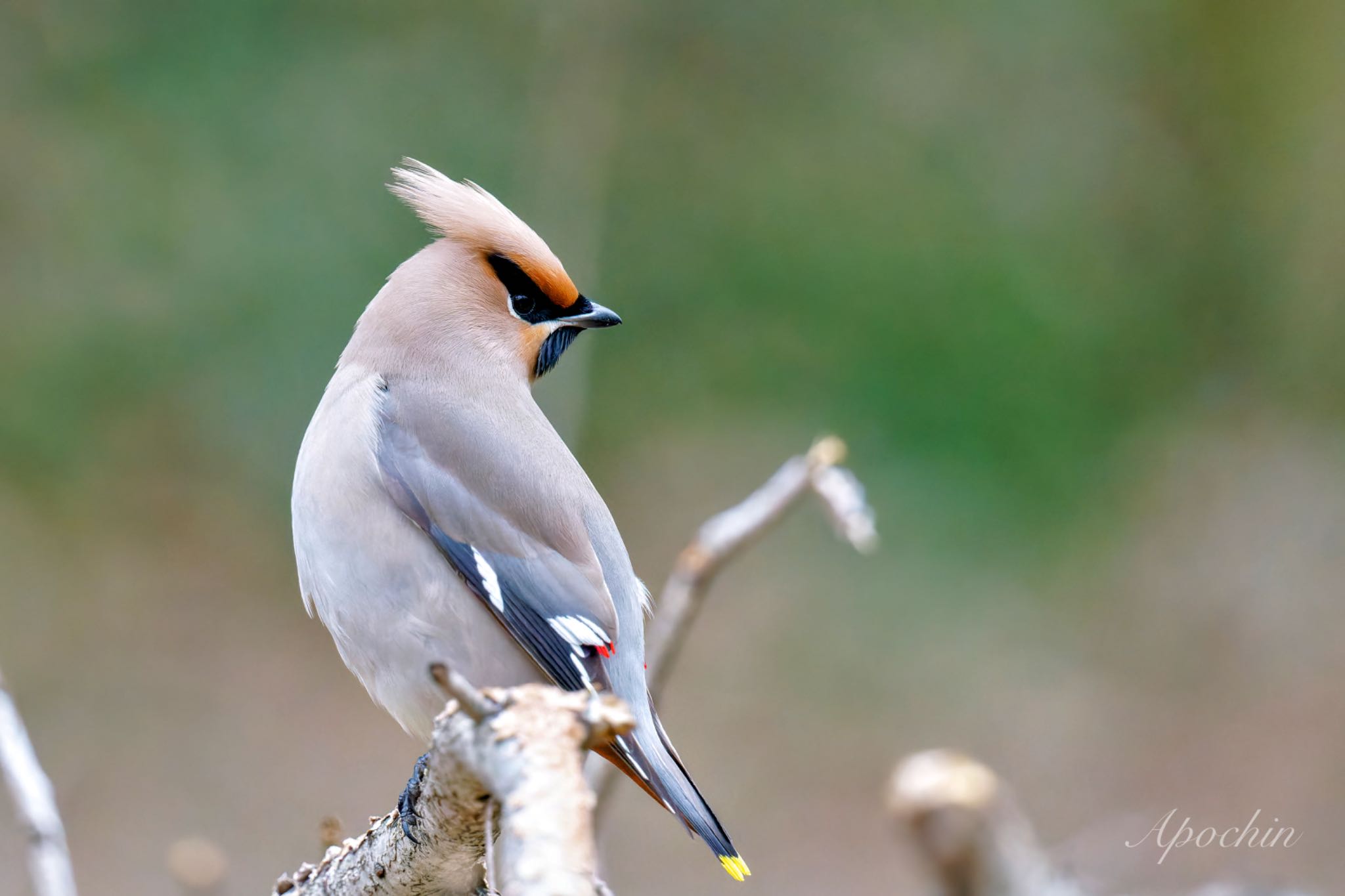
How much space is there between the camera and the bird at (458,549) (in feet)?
8.97

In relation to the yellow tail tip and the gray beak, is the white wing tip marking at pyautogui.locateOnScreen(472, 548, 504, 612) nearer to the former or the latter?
the yellow tail tip

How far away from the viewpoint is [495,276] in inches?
135

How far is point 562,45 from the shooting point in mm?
8844

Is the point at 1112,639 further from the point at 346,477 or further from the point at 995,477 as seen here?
the point at 346,477

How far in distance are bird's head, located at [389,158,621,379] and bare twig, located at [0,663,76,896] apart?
4.52ft

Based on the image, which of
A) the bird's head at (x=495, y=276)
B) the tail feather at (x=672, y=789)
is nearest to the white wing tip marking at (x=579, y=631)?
the tail feather at (x=672, y=789)

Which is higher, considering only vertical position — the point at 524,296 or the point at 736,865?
the point at 524,296

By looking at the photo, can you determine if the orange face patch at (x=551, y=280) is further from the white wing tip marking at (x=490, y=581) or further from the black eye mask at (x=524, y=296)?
the white wing tip marking at (x=490, y=581)

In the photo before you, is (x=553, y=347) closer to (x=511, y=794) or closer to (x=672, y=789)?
(x=672, y=789)

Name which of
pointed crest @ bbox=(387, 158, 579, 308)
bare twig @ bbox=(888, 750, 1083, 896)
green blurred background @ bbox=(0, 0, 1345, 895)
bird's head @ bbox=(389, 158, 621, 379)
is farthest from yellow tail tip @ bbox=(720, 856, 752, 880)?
green blurred background @ bbox=(0, 0, 1345, 895)

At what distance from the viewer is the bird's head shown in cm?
337

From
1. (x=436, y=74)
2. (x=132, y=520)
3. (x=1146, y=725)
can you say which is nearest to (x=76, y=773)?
(x=132, y=520)

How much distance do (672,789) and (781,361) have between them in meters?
6.55

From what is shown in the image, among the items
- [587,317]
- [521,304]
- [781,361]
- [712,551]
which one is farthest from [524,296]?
[781,361]
